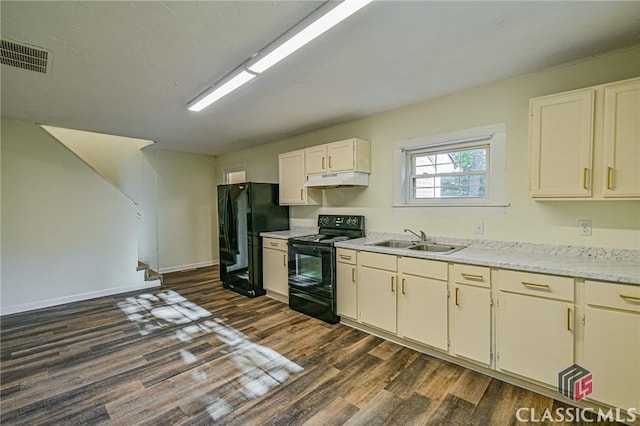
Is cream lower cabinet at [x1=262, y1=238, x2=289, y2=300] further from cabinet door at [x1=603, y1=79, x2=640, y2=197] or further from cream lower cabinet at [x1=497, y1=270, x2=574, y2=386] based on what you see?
cabinet door at [x1=603, y1=79, x2=640, y2=197]

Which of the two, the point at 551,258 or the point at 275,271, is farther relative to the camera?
the point at 275,271

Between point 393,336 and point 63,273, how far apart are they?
4669 mm

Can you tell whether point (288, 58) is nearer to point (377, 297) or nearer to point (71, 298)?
point (377, 297)

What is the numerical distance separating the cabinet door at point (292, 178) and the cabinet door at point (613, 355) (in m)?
3.23

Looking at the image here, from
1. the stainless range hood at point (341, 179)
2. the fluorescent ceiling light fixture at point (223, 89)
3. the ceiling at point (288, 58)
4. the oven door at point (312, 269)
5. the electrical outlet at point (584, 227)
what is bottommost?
Result: the oven door at point (312, 269)

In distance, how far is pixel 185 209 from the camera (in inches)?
244

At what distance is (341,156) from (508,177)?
1.81 metres

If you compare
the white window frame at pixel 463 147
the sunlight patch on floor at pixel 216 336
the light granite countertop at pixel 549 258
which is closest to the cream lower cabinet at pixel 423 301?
the light granite countertop at pixel 549 258

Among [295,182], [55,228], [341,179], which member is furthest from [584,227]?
[55,228]

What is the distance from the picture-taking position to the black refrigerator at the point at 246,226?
4441mm

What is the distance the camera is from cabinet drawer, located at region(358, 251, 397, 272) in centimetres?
282

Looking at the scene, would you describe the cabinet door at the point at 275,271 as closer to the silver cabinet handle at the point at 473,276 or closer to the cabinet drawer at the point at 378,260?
the cabinet drawer at the point at 378,260

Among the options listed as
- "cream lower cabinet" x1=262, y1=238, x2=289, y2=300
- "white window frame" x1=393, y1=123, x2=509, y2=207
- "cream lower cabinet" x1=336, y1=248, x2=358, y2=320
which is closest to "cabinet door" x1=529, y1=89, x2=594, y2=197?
"white window frame" x1=393, y1=123, x2=509, y2=207

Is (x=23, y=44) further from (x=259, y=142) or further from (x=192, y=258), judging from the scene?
(x=192, y=258)
